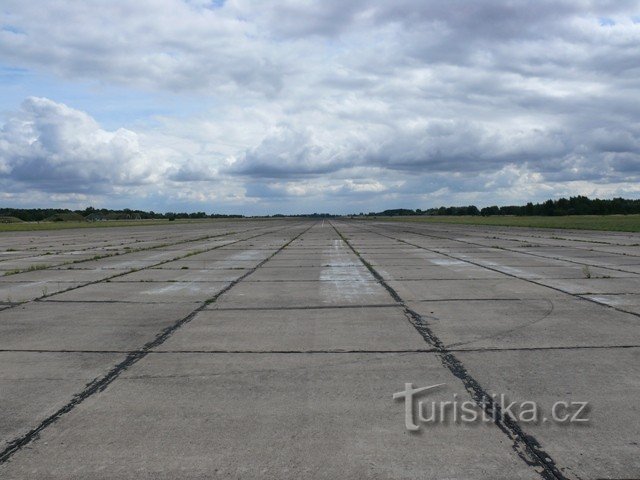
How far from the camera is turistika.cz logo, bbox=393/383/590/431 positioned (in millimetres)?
4434

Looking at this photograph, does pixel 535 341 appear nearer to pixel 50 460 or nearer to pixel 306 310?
pixel 306 310

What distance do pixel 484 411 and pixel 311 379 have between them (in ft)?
5.84

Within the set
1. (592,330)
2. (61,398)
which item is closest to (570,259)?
(592,330)

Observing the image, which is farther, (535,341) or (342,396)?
(535,341)

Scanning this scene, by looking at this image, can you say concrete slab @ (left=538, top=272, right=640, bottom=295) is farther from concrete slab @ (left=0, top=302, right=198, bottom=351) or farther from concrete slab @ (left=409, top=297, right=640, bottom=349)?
concrete slab @ (left=0, top=302, right=198, bottom=351)

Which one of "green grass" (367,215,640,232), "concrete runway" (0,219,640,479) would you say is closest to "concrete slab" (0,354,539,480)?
"concrete runway" (0,219,640,479)

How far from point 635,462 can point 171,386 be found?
4074 millimetres

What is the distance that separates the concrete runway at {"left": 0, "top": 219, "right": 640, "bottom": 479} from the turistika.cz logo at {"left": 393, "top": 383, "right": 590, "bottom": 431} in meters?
0.06

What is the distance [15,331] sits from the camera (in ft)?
26.0

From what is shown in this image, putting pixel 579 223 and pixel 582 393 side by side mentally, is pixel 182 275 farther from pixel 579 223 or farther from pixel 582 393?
pixel 579 223

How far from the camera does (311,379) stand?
5527 mm

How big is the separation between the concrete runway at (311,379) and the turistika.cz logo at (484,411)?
2.2 inches

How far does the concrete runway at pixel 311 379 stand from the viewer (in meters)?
3.78

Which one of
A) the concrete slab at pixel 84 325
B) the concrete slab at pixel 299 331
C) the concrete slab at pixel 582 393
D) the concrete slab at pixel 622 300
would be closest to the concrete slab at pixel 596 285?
the concrete slab at pixel 622 300
